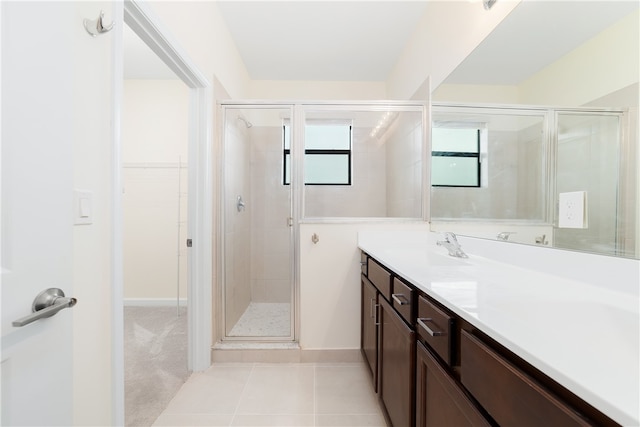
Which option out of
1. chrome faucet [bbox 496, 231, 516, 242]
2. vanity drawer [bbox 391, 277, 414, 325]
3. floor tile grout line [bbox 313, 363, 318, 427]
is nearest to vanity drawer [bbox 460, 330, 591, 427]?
vanity drawer [bbox 391, 277, 414, 325]

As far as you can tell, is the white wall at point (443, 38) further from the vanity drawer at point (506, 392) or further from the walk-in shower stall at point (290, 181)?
the vanity drawer at point (506, 392)

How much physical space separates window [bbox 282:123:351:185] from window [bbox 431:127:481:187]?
0.70 meters

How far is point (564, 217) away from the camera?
3.15ft

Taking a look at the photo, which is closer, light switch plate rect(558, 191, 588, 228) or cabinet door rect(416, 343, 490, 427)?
cabinet door rect(416, 343, 490, 427)

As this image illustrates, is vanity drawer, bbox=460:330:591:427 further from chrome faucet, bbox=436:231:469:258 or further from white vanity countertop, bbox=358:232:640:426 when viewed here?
chrome faucet, bbox=436:231:469:258

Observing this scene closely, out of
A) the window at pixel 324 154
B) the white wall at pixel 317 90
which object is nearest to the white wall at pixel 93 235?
the window at pixel 324 154

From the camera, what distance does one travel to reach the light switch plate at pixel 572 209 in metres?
0.89

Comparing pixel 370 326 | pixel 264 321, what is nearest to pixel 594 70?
pixel 370 326

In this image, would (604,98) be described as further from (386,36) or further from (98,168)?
(386,36)

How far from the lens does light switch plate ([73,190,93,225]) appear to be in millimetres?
853

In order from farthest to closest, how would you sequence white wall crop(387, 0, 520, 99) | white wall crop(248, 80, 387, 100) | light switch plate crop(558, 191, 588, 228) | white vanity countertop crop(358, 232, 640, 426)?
white wall crop(248, 80, 387, 100)
white wall crop(387, 0, 520, 99)
light switch plate crop(558, 191, 588, 228)
white vanity countertop crop(358, 232, 640, 426)

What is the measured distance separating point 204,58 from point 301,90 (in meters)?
1.42

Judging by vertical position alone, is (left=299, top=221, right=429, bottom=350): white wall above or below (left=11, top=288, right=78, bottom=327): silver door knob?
below

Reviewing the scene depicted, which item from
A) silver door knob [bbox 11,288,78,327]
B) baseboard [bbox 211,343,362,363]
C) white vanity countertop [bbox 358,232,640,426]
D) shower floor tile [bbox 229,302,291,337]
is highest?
silver door knob [bbox 11,288,78,327]
